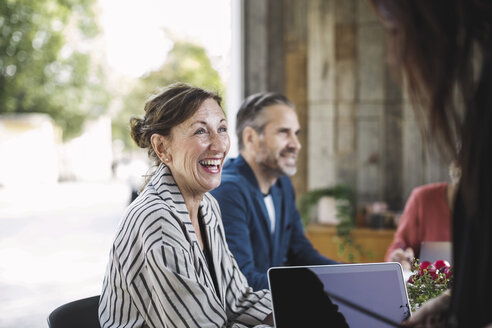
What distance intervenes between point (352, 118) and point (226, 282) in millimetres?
2807

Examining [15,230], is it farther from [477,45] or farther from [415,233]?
[477,45]

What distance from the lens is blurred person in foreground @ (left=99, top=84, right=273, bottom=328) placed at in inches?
47.6

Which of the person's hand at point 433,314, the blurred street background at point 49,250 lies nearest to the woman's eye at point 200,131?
the person's hand at point 433,314

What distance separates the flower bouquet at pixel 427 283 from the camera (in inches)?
48.8

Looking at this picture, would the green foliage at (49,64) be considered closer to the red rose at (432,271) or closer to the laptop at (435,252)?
the laptop at (435,252)

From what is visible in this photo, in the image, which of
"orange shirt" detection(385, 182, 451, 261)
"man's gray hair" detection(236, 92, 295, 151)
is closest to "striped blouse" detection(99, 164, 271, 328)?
"man's gray hair" detection(236, 92, 295, 151)

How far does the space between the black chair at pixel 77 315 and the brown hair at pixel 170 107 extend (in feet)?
1.66

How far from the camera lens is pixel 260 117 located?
2.32 meters

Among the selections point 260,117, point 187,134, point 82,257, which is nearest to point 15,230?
point 82,257

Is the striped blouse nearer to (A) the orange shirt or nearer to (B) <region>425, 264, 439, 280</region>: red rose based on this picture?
(B) <region>425, 264, 439, 280</region>: red rose

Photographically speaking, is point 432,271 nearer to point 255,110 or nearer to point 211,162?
point 211,162

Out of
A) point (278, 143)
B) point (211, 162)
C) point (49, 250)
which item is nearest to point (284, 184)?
point (278, 143)

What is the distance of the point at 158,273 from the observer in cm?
119

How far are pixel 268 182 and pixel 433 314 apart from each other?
1469 millimetres
